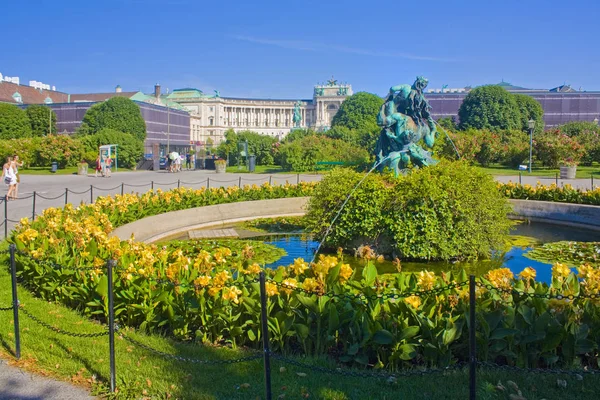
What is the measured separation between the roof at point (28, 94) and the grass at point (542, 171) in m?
61.3

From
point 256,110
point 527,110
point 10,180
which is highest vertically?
point 256,110

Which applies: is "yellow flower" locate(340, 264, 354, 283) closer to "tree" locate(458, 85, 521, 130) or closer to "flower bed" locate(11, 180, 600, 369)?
"flower bed" locate(11, 180, 600, 369)

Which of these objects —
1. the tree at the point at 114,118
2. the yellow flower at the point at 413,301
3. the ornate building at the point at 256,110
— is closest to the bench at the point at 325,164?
the tree at the point at 114,118

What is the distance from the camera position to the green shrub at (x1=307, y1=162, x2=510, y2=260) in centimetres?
1032

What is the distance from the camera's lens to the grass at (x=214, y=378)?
→ 192 inches

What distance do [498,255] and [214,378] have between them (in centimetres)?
734

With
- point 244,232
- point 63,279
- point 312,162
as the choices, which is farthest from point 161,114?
point 63,279

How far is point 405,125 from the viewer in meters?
12.9

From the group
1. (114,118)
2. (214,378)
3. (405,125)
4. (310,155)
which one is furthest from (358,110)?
(214,378)

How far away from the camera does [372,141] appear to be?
54312 mm

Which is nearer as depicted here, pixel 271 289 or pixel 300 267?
pixel 271 289

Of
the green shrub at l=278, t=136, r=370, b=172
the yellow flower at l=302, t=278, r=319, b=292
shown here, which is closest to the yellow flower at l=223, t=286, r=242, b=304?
the yellow flower at l=302, t=278, r=319, b=292

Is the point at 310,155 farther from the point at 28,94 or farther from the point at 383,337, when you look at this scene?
the point at 28,94

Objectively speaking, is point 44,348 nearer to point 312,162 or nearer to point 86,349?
point 86,349
